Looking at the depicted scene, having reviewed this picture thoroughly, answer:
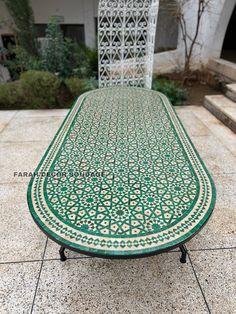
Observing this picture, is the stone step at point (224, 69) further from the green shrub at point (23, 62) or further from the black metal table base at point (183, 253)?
the black metal table base at point (183, 253)

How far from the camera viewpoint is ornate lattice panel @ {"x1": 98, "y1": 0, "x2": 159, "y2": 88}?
3377mm

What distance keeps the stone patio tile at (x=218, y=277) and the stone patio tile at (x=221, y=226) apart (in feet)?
0.21

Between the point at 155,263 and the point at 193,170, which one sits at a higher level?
the point at 193,170

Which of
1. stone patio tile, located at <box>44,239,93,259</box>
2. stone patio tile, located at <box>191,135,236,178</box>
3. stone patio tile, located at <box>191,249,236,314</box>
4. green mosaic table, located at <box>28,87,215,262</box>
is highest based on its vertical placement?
green mosaic table, located at <box>28,87,215,262</box>

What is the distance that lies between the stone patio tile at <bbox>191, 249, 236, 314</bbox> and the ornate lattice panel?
295 centimetres

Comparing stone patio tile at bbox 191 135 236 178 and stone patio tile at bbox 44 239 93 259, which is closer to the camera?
stone patio tile at bbox 44 239 93 259

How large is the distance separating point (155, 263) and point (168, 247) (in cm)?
60

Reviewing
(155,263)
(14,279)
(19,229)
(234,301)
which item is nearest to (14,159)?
(19,229)

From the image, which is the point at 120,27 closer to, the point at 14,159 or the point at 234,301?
the point at 14,159

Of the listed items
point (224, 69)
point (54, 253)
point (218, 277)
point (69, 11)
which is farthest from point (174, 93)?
point (69, 11)

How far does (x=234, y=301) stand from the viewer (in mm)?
1299

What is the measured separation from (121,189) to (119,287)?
586 mm

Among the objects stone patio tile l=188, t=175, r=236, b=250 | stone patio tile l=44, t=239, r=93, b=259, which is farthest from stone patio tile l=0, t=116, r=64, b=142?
stone patio tile l=188, t=175, r=236, b=250

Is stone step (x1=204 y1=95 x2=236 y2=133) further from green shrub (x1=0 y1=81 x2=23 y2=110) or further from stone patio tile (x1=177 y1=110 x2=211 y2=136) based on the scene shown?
green shrub (x1=0 y1=81 x2=23 y2=110)
